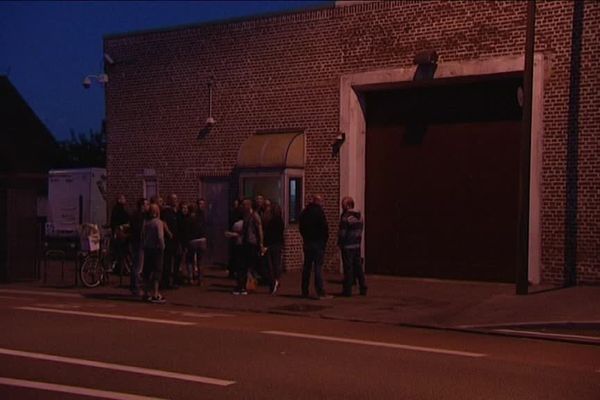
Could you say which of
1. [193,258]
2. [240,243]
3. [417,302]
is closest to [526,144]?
[417,302]

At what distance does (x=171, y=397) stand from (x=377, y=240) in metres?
12.6

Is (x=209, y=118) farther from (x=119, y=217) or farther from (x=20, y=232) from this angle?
(x=20, y=232)

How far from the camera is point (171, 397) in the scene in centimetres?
741

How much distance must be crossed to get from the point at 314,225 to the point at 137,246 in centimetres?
346

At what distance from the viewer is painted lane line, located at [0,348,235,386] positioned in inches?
320

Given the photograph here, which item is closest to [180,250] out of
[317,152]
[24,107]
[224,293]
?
[224,293]

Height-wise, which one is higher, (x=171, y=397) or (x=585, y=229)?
(x=585, y=229)

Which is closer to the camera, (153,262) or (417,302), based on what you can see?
(153,262)

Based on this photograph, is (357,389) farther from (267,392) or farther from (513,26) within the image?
(513,26)

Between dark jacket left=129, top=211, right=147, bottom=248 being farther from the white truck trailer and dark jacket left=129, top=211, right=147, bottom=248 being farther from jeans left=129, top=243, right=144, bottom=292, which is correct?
the white truck trailer

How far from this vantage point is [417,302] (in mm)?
15195

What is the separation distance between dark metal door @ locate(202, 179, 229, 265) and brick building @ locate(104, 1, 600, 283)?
0.07 m

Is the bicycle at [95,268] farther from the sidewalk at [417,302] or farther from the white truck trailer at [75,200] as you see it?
the white truck trailer at [75,200]

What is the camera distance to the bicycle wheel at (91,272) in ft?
57.1
